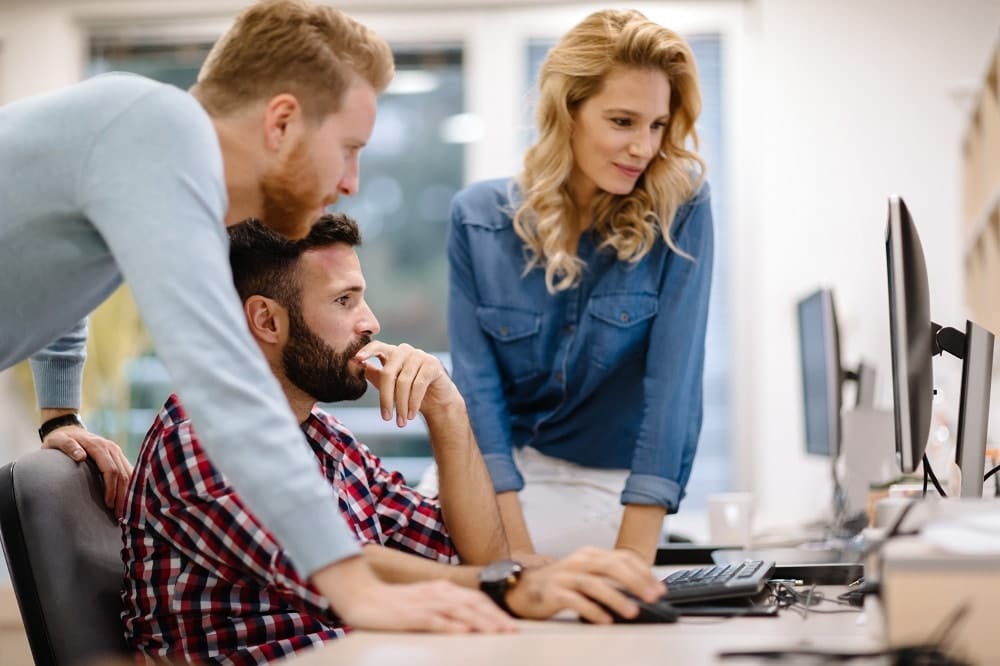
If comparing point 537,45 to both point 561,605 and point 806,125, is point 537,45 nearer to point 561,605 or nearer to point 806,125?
point 806,125

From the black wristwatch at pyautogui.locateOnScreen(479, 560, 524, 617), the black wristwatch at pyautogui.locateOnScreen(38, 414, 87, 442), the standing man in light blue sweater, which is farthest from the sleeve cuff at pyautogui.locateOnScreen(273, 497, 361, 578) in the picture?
the black wristwatch at pyautogui.locateOnScreen(38, 414, 87, 442)

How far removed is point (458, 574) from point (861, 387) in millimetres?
1684

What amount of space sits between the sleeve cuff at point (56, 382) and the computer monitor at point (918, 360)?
3.85ft

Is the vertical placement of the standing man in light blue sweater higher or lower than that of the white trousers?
higher

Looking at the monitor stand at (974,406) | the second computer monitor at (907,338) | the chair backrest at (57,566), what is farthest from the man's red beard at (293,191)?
the monitor stand at (974,406)

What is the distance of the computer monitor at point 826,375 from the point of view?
2.72 meters

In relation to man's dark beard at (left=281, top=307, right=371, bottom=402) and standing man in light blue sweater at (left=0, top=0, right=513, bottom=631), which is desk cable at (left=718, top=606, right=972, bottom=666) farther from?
man's dark beard at (left=281, top=307, right=371, bottom=402)

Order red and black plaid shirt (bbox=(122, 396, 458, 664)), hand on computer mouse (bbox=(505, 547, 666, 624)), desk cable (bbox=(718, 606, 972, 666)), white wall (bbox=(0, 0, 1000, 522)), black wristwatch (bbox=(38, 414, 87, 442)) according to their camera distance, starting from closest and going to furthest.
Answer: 1. desk cable (bbox=(718, 606, 972, 666))
2. hand on computer mouse (bbox=(505, 547, 666, 624))
3. red and black plaid shirt (bbox=(122, 396, 458, 664))
4. black wristwatch (bbox=(38, 414, 87, 442))
5. white wall (bbox=(0, 0, 1000, 522))

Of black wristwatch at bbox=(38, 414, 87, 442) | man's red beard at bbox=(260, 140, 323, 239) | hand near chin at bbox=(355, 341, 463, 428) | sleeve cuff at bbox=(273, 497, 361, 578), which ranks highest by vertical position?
man's red beard at bbox=(260, 140, 323, 239)

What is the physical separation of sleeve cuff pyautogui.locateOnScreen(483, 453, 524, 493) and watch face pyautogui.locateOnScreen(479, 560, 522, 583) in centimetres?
75

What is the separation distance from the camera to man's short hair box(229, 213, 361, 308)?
1.63m

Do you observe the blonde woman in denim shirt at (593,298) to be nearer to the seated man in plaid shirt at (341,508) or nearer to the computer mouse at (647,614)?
the seated man in plaid shirt at (341,508)

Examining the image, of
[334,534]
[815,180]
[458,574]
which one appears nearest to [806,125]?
[815,180]

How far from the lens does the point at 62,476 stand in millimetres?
1455
